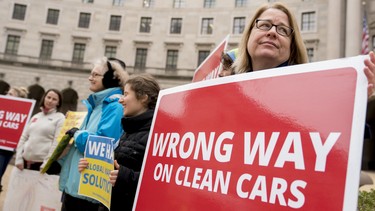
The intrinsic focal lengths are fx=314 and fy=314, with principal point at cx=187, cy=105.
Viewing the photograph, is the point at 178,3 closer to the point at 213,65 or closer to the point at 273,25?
the point at 213,65

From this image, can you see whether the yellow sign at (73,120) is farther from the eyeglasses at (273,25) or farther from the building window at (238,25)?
the building window at (238,25)

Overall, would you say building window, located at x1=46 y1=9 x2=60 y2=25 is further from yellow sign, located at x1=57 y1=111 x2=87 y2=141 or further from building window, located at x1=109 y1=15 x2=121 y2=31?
yellow sign, located at x1=57 y1=111 x2=87 y2=141

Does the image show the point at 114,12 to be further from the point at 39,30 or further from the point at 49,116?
the point at 49,116

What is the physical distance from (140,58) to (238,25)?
431 inches

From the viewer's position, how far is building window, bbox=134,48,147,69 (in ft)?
111

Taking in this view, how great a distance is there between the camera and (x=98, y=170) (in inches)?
95.7

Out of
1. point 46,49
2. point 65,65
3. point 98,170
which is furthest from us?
point 46,49

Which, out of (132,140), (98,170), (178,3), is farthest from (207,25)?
(98,170)

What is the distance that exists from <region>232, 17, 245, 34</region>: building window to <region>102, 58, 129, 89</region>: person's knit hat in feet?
98.6

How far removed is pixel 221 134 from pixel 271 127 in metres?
0.25

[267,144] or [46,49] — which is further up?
[46,49]

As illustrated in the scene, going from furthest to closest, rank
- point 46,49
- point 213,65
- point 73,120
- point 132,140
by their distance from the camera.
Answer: point 46,49 → point 73,120 → point 213,65 → point 132,140

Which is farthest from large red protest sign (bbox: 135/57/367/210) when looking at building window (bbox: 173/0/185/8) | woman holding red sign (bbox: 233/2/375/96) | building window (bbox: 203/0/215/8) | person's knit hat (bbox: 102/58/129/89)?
building window (bbox: 173/0/185/8)

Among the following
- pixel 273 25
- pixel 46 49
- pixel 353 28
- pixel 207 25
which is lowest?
pixel 273 25
